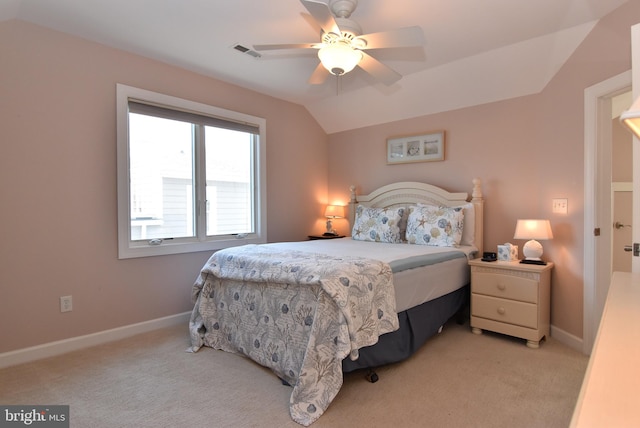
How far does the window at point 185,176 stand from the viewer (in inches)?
117

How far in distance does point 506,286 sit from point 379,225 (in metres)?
1.32

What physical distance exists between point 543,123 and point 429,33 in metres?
1.34

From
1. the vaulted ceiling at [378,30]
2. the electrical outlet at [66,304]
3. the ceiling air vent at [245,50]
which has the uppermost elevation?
the ceiling air vent at [245,50]

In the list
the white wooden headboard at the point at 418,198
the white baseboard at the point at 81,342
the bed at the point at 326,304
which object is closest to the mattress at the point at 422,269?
the bed at the point at 326,304

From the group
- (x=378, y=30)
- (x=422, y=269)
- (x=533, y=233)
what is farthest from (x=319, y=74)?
(x=533, y=233)

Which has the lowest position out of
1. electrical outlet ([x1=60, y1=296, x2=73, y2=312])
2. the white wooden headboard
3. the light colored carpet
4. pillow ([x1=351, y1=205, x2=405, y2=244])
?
the light colored carpet

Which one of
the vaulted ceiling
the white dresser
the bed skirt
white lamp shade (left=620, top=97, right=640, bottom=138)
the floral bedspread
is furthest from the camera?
the vaulted ceiling

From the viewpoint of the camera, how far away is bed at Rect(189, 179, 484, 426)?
1867 mm

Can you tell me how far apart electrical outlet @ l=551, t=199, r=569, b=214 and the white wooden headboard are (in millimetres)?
637

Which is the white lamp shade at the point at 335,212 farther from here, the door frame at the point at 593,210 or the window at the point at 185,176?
the door frame at the point at 593,210

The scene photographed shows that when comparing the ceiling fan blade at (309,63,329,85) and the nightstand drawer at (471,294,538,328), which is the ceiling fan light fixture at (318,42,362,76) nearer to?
the ceiling fan blade at (309,63,329,85)

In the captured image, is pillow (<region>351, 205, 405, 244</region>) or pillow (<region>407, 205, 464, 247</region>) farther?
pillow (<region>351, 205, 405, 244</region>)

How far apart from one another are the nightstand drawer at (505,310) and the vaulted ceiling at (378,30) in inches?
76.0

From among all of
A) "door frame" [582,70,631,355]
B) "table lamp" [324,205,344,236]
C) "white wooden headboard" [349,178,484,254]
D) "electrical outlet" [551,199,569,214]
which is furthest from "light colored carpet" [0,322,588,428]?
"table lamp" [324,205,344,236]
